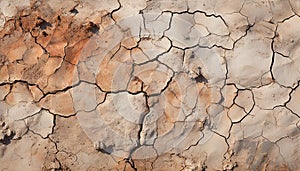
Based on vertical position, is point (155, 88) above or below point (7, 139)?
above

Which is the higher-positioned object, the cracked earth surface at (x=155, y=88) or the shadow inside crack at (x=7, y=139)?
the cracked earth surface at (x=155, y=88)

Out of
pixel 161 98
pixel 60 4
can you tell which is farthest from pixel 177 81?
pixel 60 4

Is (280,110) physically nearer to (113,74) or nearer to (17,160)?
(113,74)

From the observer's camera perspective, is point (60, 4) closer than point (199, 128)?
No

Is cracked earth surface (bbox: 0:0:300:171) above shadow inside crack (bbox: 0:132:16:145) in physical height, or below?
above

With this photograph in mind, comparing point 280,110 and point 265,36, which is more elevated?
point 265,36

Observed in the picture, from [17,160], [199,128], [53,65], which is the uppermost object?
[53,65]

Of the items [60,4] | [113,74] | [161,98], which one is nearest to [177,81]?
[161,98]
